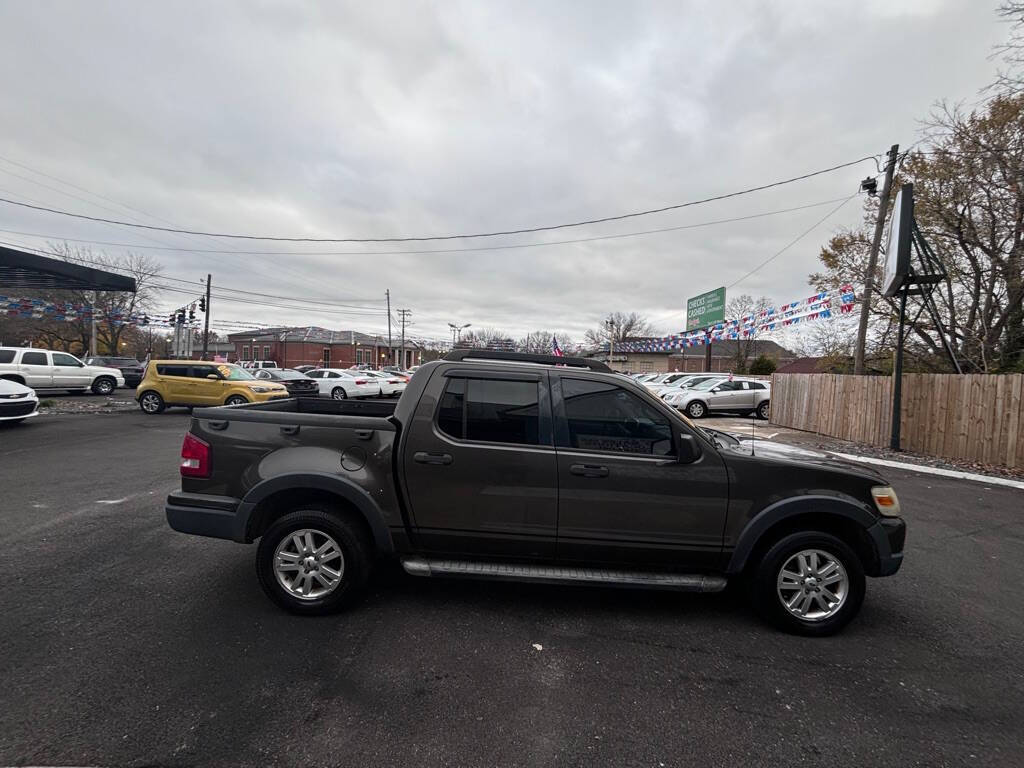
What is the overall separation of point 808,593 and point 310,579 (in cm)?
330

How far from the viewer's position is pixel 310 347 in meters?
70.4

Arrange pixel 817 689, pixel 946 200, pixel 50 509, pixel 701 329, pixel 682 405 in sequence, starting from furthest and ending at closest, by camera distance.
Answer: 1. pixel 701 329
2. pixel 682 405
3. pixel 946 200
4. pixel 50 509
5. pixel 817 689

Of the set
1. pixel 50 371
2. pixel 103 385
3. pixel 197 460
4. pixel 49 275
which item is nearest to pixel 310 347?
pixel 103 385

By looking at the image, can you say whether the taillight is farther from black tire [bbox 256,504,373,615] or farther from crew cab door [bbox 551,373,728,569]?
crew cab door [bbox 551,373,728,569]

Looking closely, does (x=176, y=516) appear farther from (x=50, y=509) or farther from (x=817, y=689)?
(x=817, y=689)

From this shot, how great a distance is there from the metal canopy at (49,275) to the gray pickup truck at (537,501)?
56.0 ft

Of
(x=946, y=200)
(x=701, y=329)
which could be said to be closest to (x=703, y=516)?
(x=946, y=200)

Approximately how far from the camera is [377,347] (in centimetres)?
7875

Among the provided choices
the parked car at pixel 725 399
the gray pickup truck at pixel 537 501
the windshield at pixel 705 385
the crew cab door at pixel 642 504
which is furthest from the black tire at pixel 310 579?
the windshield at pixel 705 385

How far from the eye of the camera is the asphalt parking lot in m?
2.13

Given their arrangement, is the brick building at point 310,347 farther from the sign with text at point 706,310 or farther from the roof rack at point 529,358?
the roof rack at point 529,358

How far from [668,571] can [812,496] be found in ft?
3.44

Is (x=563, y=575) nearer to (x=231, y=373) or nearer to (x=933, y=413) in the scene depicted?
(x=933, y=413)

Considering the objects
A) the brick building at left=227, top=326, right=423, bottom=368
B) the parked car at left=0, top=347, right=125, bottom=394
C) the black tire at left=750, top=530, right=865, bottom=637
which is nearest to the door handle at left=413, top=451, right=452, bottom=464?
the black tire at left=750, top=530, right=865, bottom=637
